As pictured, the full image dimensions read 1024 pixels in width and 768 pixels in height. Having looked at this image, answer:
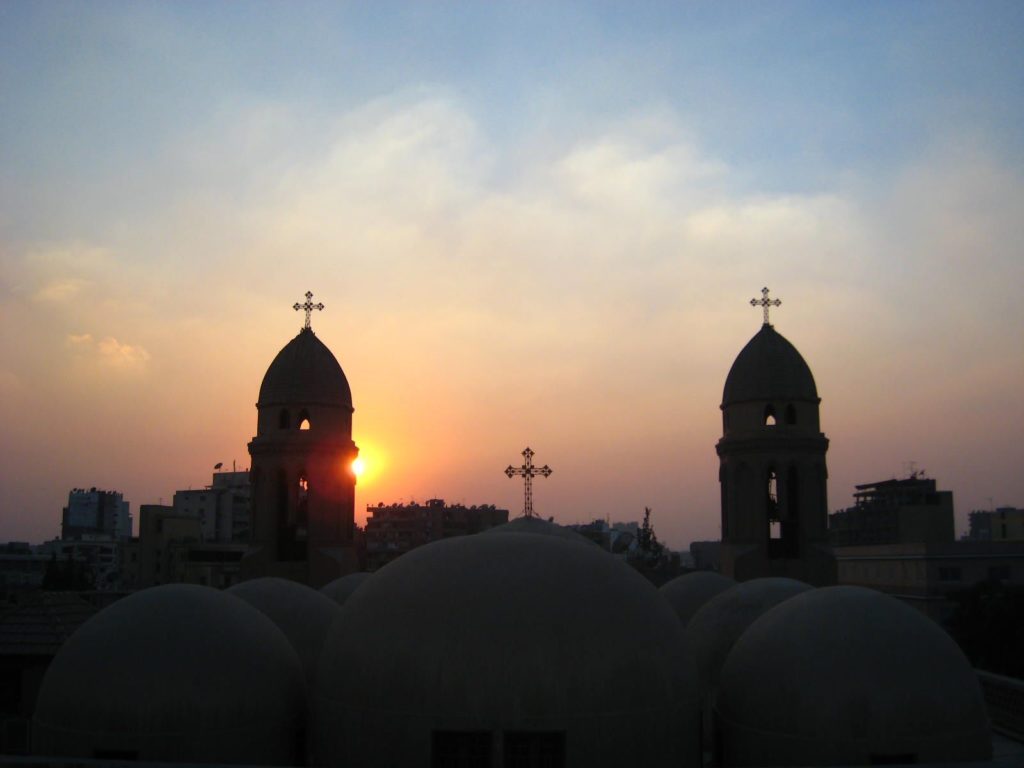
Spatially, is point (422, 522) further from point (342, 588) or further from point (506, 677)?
point (506, 677)

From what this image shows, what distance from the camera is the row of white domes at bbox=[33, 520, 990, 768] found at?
11.4 meters

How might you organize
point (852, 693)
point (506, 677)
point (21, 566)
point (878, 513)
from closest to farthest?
1. point (506, 677)
2. point (852, 693)
3. point (878, 513)
4. point (21, 566)

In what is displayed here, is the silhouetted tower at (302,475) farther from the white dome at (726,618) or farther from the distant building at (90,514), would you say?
the distant building at (90,514)

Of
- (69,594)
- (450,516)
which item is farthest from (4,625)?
(450,516)

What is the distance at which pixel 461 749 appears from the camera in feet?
36.9

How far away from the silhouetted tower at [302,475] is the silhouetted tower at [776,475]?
11.2 m

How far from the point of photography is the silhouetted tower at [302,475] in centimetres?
2633

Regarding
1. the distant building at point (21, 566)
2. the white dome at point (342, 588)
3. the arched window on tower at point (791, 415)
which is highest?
the arched window on tower at point (791, 415)

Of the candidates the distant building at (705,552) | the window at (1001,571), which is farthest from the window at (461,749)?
the distant building at (705,552)

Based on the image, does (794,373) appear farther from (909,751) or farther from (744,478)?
(909,751)

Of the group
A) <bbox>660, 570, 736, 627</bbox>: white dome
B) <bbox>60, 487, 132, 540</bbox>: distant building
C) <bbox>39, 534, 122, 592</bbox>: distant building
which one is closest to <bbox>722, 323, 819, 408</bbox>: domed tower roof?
<bbox>660, 570, 736, 627</bbox>: white dome

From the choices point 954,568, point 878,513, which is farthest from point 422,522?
point 954,568

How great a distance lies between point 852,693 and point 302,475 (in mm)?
18027

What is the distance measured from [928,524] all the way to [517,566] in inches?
1967
